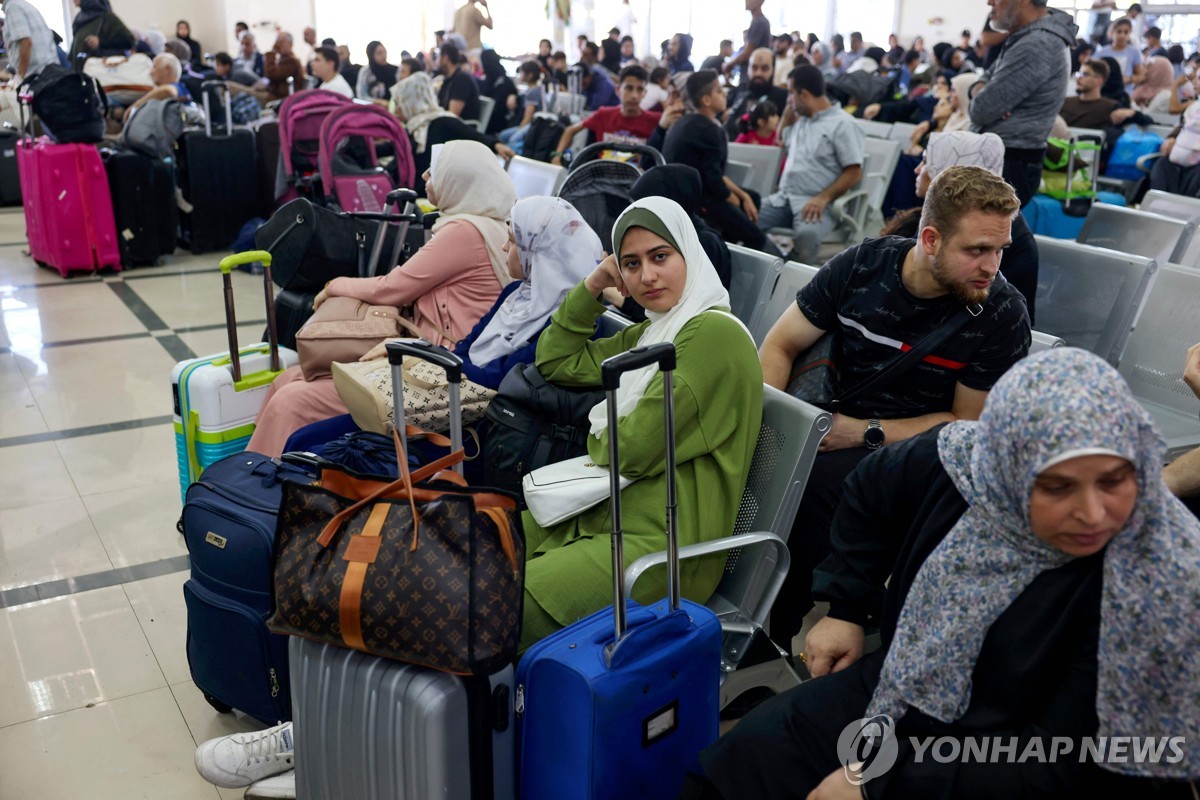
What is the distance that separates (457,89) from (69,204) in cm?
306

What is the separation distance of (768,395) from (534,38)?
72.3ft

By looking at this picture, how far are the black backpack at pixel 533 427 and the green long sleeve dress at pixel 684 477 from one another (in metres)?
0.28

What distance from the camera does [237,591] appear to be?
7.50 ft

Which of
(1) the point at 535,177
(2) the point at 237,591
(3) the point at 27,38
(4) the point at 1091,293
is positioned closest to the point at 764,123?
(1) the point at 535,177

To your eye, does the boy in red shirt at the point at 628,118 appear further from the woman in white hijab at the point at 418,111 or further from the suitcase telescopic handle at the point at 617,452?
the suitcase telescopic handle at the point at 617,452

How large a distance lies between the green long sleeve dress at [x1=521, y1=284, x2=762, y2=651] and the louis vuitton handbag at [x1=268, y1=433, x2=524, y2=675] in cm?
36

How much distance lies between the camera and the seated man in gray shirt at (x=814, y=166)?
5.65 metres

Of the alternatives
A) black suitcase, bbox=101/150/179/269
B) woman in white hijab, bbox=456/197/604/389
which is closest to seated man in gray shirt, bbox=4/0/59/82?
black suitcase, bbox=101/150/179/269

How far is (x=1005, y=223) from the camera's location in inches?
90.2

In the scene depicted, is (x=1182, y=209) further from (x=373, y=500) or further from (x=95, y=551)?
(x=95, y=551)

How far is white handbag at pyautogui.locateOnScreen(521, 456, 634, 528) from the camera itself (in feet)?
7.21

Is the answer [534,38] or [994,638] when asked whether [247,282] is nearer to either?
[994,638]

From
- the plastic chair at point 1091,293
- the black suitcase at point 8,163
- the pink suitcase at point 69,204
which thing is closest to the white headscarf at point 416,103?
the pink suitcase at point 69,204

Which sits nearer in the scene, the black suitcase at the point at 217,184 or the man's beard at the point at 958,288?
the man's beard at the point at 958,288
